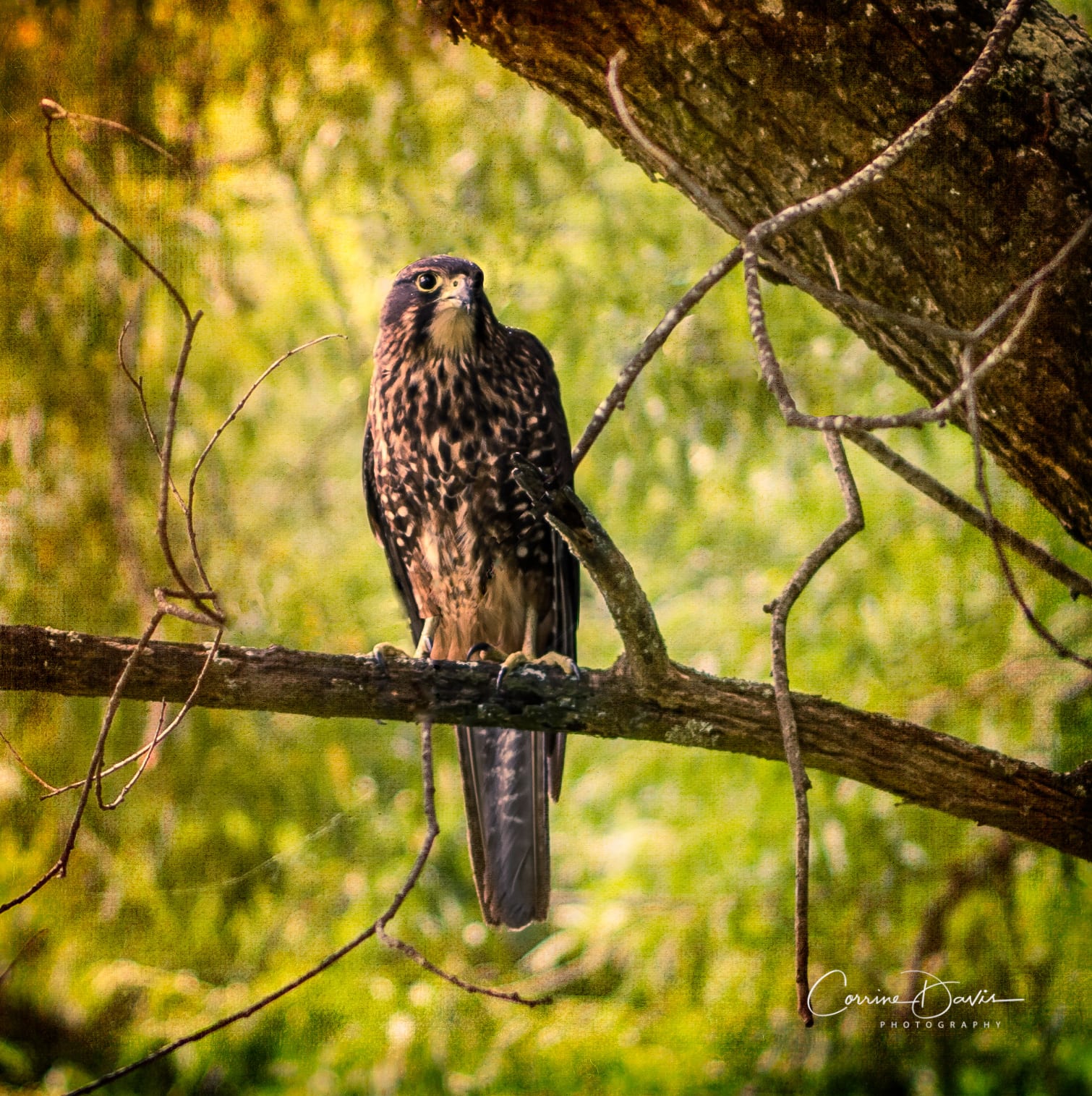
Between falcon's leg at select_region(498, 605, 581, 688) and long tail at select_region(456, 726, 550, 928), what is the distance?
0.13 meters

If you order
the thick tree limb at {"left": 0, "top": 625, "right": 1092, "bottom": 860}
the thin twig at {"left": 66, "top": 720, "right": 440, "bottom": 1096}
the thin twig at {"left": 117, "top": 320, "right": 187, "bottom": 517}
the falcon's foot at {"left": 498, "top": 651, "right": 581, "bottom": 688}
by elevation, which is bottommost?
the thin twig at {"left": 66, "top": 720, "right": 440, "bottom": 1096}

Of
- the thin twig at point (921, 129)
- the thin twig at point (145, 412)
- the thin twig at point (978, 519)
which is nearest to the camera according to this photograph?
the thin twig at point (921, 129)

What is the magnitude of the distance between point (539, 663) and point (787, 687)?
575 mm

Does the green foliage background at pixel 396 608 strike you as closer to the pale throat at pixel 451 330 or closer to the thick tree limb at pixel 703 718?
the pale throat at pixel 451 330

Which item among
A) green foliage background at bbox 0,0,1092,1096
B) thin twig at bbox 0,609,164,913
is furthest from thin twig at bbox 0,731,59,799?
thin twig at bbox 0,609,164,913

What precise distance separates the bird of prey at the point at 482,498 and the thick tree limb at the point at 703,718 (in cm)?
41

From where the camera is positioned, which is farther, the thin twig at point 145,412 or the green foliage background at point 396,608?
the green foliage background at point 396,608

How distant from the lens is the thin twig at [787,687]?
1101 mm

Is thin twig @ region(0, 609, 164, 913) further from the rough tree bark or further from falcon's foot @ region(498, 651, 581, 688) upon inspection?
the rough tree bark

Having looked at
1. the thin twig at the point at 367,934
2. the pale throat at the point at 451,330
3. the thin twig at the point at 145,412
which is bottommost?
the thin twig at the point at 367,934

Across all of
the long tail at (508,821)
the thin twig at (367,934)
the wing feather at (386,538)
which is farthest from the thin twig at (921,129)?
the wing feather at (386,538)

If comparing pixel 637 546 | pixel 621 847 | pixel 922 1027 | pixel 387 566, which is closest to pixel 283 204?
pixel 387 566

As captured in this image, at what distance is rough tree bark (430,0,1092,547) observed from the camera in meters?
1.19

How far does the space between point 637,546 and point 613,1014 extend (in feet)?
3.24
